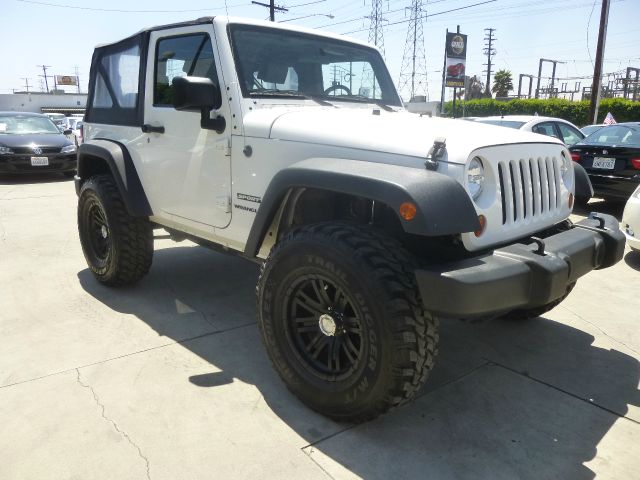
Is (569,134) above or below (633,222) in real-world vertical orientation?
above

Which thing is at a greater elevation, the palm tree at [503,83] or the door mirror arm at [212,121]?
the palm tree at [503,83]

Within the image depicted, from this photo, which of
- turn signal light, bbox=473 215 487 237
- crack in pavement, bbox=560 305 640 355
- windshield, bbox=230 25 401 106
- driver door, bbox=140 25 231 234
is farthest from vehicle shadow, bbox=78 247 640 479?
windshield, bbox=230 25 401 106

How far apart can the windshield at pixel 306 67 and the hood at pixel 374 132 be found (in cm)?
27

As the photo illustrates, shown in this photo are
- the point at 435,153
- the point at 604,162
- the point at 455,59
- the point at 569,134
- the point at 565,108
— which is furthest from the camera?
the point at 455,59

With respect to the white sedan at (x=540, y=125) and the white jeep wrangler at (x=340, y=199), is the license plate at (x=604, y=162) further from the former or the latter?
the white jeep wrangler at (x=340, y=199)

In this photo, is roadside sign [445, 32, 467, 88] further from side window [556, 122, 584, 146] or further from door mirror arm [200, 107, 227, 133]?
door mirror arm [200, 107, 227, 133]

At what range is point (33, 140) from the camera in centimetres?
1136

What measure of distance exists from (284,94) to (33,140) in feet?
33.4

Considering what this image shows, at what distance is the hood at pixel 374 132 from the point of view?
2.38 meters

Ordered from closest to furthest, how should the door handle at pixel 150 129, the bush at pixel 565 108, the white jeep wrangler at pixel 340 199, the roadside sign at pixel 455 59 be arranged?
the white jeep wrangler at pixel 340 199, the door handle at pixel 150 129, the bush at pixel 565 108, the roadside sign at pixel 455 59

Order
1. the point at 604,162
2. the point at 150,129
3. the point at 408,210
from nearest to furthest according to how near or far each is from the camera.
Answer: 1. the point at 408,210
2. the point at 150,129
3. the point at 604,162

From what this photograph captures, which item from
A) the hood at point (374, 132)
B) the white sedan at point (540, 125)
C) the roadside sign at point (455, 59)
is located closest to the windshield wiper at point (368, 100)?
the hood at point (374, 132)

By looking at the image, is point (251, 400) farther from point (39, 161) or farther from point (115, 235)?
point (39, 161)

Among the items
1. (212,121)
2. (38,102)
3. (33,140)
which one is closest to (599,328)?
(212,121)
